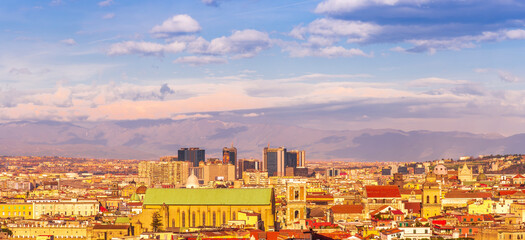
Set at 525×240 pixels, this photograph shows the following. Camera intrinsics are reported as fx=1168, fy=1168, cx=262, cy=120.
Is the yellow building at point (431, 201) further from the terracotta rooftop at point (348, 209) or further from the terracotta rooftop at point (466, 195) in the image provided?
the terracotta rooftop at point (466, 195)

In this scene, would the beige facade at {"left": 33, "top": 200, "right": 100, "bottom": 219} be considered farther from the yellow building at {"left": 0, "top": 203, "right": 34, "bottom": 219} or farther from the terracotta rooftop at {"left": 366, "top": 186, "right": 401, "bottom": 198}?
the terracotta rooftop at {"left": 366, "top": 186, "right": 401, "bottom": 198}

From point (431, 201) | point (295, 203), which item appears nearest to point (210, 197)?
point (295, 203)

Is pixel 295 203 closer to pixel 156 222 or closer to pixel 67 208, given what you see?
pixel 156 222

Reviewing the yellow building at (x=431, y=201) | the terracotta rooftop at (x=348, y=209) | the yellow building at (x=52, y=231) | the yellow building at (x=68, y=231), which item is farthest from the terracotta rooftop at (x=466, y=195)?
the yellow building at (x=52, y=231)

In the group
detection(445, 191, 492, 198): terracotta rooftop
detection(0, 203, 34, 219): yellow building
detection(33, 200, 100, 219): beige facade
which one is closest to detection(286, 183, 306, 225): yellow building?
detection(445, 191, 492, 198): terracotta rooftop

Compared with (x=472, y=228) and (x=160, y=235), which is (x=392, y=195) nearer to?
(x=472, y=228)
